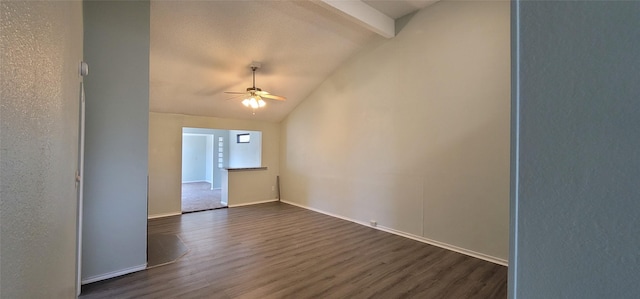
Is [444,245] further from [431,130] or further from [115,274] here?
[115,274]

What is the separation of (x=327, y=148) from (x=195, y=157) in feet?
25.5

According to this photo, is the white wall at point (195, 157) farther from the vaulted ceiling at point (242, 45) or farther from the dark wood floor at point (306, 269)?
the dark wood floor at point (306, 269)

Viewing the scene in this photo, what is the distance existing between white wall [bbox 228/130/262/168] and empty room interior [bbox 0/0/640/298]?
0.19 m

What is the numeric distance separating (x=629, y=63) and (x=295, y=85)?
5221 mm

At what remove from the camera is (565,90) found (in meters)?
0.58

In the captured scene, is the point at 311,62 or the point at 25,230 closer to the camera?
the point at 25,230

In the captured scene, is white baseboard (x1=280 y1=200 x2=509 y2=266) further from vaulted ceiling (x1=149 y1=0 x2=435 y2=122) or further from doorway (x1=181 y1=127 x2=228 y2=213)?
doorway (x1=181 y1=127 x2=228 y2=213)

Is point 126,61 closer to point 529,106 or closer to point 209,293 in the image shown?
point 209,293

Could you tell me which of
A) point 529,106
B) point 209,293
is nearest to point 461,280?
point 209,293

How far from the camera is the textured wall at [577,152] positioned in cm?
51

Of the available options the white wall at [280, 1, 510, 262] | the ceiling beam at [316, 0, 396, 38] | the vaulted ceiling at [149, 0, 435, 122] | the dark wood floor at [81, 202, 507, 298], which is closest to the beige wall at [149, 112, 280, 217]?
the vaulted ceiling at [149, 0, 435, 122]

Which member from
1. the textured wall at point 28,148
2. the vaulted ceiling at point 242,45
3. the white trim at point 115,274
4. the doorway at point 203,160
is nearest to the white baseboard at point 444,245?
the vaulted ceiling at point 242,45

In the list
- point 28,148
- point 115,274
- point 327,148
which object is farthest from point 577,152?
point 327,148

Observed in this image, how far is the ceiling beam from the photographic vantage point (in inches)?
134
